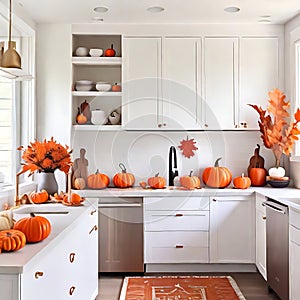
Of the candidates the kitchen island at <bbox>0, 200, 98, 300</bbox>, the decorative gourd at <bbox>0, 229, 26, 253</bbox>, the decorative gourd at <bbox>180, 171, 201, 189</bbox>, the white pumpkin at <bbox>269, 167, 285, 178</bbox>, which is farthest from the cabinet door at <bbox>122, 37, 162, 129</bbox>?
the decorative gourd at <bbox>0, 229, 26, 253</bbox>

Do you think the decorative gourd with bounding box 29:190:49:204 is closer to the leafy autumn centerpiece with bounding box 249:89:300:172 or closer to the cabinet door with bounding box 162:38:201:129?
the cabinet door with bounding box 162:38:201:129

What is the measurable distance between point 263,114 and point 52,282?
3184 mm

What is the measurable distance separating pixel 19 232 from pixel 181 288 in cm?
239

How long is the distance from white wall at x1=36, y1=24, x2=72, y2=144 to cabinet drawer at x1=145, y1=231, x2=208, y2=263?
1459mm

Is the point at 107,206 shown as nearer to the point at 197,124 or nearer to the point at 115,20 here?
the point at 197,124

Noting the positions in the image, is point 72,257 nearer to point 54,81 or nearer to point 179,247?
point 179,247

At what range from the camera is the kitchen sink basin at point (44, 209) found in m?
3.51

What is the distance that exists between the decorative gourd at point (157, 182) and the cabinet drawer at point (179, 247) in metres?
0.49

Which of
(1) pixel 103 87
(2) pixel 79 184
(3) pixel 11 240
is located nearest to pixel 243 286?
(2) pixel 79 184

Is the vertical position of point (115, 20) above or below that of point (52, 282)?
above

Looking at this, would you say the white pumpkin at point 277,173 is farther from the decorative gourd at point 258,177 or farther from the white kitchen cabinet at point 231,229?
the white kitchen cabinet at point 231,229

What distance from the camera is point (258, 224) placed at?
4629mm

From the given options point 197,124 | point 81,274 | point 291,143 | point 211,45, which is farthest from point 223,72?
Answer: point 81,274

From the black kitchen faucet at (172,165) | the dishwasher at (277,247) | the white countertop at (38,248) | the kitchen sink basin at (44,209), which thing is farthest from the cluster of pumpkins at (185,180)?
the white countertop at (38,248)
